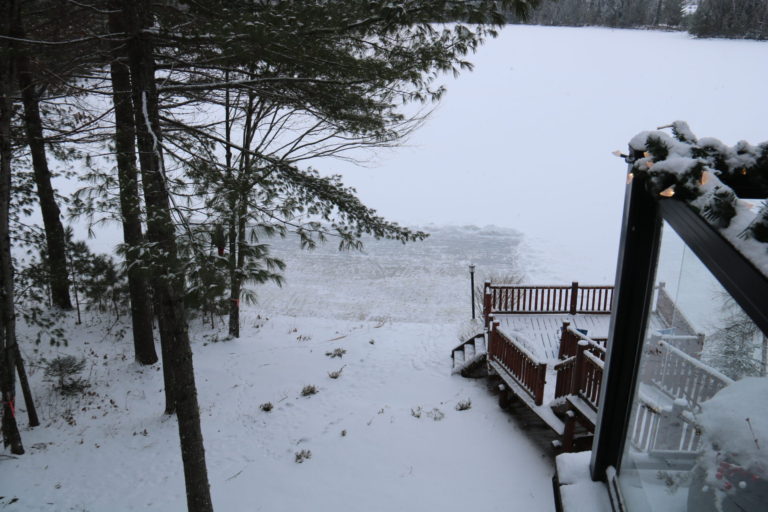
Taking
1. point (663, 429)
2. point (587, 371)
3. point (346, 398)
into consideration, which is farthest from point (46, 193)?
point (663, 429)

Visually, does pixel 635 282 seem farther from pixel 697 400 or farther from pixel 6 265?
pixel 6 265

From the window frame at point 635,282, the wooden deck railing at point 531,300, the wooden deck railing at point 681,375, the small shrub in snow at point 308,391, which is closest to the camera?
the window frame at point 635,282

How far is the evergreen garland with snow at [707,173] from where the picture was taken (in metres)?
2.05

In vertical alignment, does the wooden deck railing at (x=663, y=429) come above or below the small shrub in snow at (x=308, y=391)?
above

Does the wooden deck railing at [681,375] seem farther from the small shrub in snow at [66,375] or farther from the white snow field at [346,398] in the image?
the small shrub in snow at [66,375]

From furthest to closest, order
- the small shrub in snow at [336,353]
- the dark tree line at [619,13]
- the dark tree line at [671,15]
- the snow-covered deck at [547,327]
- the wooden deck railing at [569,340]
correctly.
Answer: the dark tree line at [619,13] → the dark tree line at [671,15] → the small shrub in snow at [336,353] → the snow-covered deck at [547,327] → the wooden deck railing at [569,340]

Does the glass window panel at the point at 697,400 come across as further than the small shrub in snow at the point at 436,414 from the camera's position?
No

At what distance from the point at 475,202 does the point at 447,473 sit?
23487 mm

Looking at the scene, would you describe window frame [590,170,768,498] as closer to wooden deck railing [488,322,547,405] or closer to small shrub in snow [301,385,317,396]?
wooden deck railing [488,322,547,405]

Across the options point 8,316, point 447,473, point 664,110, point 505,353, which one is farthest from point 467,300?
point 664,110

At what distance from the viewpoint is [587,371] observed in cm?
662

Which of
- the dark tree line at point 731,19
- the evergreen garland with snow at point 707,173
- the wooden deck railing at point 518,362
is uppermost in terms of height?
the dark tree line at point 731,19

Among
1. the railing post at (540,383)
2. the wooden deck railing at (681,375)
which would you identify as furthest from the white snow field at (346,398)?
the wooden deck railing at (681,375)

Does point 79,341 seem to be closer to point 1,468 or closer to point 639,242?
point 1,468
